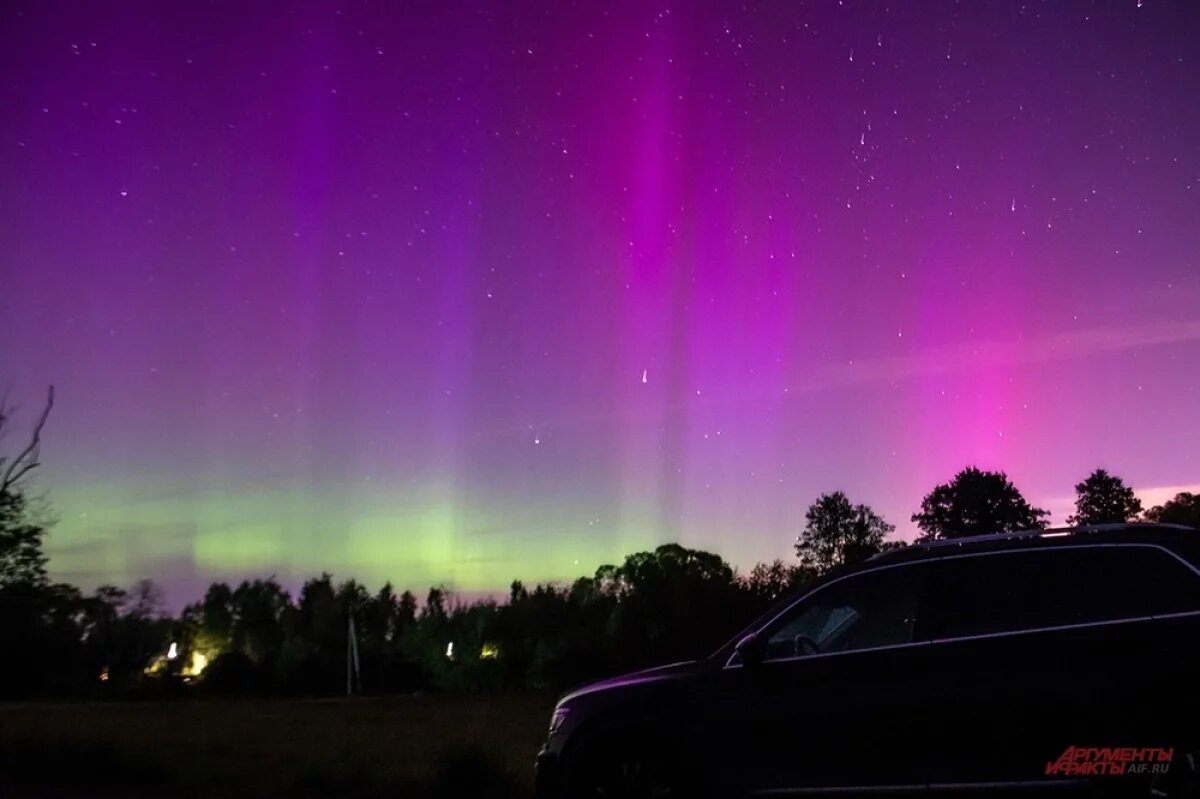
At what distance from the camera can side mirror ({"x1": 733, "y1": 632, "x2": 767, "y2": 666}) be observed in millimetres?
7555

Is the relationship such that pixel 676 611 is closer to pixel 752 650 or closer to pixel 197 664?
pixel 752 650

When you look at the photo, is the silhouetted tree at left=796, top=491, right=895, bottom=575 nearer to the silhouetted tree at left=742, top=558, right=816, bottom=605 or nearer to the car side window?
the silhouetted tree at left=742, top=558, right=816, bottom=605

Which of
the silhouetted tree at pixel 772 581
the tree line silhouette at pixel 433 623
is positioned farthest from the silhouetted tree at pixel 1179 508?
the silhouetted tree at pixel 772 581

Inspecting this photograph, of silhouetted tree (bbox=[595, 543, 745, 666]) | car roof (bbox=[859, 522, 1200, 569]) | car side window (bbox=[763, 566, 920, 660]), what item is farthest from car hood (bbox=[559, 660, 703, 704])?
silhouetted tree (bbox=[595, 543, 745, 666])

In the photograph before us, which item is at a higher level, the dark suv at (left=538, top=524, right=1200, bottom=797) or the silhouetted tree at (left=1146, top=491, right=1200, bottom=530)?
the silhouetted tree at (left=1146, top=491, right=1200, bottom=530)

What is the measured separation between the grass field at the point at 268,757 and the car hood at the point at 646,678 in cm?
260

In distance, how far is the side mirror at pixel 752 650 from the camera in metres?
7.55

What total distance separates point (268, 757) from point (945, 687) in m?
8.94

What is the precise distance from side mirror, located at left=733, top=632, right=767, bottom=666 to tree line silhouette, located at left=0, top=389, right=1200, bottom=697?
9203 mm

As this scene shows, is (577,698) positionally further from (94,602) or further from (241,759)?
(94,602)

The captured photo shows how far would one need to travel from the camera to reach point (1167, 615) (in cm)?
679

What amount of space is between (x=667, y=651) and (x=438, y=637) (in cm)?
1799

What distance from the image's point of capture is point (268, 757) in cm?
1374

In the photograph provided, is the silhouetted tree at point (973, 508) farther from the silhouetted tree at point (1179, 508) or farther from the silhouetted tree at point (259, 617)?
the silhouetted tree at point (259, 617)
